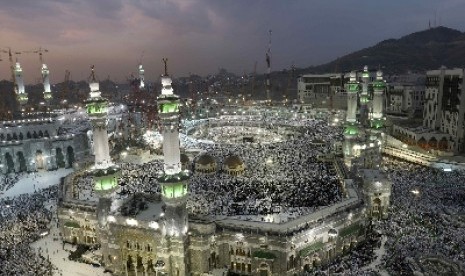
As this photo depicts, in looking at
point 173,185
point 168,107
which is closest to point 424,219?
point 173,185

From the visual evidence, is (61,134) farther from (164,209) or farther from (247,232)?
(247,232)

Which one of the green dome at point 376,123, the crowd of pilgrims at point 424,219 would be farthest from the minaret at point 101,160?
the green dome at point 376,123

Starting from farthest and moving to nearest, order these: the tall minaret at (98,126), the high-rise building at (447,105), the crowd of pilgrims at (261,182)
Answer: the high-rise building at (447,105) < the crowd of pilgrims at (261,182) < the tall minaret at (98,126)

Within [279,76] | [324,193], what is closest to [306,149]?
[324,193]

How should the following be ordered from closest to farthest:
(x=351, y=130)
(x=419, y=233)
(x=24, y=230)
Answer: (x=419, y=233), (x=24, y=230), (x=351, y=130)

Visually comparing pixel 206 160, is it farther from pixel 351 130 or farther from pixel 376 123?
pixel 376 123

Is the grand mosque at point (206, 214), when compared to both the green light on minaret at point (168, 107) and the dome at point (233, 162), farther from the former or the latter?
the dome at point (233, 162)
